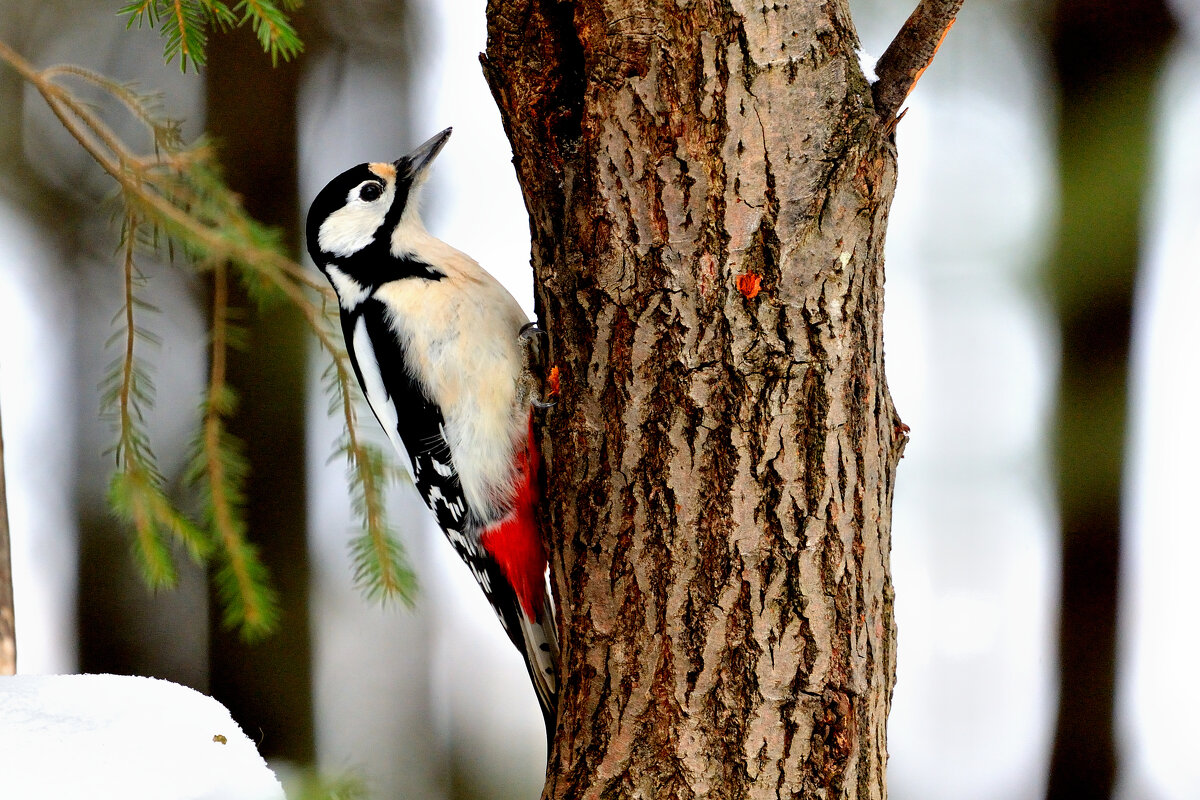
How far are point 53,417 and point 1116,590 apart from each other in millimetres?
2749

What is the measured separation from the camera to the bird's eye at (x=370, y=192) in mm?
1482

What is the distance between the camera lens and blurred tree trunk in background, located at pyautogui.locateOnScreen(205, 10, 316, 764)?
2.31 metres

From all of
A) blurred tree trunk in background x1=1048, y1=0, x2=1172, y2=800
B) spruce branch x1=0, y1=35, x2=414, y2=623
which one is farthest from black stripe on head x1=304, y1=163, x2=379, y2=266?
blurred tree trunk in background x1=1048, y1=0, x2=1172, y2=800

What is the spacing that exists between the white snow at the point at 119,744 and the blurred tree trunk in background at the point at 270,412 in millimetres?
1403

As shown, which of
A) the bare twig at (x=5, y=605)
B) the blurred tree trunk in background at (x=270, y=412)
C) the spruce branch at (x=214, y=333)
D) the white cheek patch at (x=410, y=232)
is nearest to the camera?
the bare twig at (x=5, y=605)

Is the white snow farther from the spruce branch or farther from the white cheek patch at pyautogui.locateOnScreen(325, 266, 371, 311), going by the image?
the white cheek patch at pyautogui.locateOnScreen(325, 266, 371, 311)

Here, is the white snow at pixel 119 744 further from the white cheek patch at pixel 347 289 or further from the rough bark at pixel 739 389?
the white cheek patch at pixel 347 289

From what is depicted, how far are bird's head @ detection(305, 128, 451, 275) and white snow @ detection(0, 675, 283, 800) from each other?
76 cm

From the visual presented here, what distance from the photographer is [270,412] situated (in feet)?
7.89

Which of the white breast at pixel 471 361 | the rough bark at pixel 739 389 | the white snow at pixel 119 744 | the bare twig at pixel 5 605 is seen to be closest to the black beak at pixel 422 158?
the white breast at pixel 471 361

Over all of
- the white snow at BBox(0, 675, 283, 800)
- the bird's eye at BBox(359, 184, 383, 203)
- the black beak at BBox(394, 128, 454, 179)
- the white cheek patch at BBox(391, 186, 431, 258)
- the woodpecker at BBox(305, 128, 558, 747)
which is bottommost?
the white snow at BBox(0, 675, 283, 800)

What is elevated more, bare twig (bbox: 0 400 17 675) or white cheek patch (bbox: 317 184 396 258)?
white cheek patch (bbox: 317 184 396 258)

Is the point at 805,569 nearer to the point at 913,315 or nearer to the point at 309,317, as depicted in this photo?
the point at 309,317

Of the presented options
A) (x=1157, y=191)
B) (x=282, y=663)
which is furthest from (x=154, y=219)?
(x=1157, y=191)
